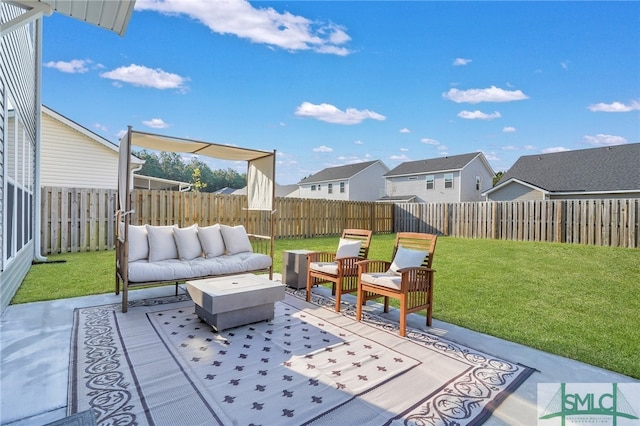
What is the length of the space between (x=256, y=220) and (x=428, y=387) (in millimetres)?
9179

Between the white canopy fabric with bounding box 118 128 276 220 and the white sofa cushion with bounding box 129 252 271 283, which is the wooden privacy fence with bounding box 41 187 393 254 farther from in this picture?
the white sofa cushion with bounding box 129 252 271 283

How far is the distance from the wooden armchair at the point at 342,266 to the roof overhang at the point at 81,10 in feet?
11.8

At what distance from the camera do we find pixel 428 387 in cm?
241

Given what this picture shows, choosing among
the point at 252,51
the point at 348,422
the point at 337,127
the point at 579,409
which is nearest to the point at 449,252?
the point at 579,409

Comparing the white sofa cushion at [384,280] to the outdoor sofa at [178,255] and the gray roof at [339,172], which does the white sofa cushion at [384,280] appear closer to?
the outdoor sofa at [178,255]

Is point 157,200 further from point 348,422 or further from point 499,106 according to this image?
point 499,106

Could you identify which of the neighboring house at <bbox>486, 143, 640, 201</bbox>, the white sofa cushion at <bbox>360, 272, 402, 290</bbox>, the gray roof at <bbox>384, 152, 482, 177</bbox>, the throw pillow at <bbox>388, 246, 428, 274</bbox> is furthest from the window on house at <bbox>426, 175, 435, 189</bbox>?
the white sofa cushion at <bbox>360, 272, 402, 290</bbox>

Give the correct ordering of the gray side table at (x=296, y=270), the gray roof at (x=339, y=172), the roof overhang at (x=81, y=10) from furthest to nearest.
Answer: the gray roof at (x=339, y=172) < the gray side table at (x=296, y=270) < the roof overhang at (x=81, y=10)

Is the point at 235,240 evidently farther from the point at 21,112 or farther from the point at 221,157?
the point at 21,112

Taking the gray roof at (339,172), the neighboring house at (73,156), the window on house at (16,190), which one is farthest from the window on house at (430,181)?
the window on house at (16,190)

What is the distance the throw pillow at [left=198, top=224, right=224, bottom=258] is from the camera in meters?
5.30

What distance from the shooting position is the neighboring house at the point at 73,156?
1062cm

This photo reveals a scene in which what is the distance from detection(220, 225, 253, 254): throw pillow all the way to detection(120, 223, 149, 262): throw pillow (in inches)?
47.7

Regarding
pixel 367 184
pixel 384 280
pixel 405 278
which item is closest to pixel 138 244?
pixel 384 280
